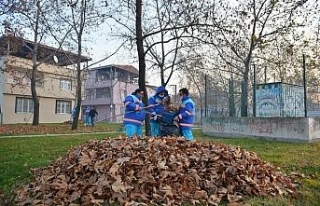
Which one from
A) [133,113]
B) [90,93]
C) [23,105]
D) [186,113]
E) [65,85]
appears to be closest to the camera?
[186,113]

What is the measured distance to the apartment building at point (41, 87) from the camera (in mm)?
29297

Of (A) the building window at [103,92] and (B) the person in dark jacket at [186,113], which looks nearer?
(B) the person in dark jacket at [186,113]

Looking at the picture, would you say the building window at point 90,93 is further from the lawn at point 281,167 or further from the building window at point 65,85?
the lawn at point 281,167

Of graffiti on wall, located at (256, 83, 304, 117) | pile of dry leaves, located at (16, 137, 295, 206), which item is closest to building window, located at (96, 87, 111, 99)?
graffiti on wall, located at (256, 83, 304, 117)

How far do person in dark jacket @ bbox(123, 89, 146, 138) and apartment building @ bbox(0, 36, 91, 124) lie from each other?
1839 cm

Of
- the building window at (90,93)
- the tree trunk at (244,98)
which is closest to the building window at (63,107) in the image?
the building window at (90,93)

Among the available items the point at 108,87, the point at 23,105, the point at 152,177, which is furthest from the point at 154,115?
the point at 108,87

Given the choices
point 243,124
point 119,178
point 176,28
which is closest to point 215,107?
point 243,124

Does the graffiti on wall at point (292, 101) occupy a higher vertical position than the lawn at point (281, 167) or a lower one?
higher

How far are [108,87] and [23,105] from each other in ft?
71.9

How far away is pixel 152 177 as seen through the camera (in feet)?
14.8

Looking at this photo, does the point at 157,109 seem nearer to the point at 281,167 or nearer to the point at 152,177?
the point at 281,167

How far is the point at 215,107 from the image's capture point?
16953mm

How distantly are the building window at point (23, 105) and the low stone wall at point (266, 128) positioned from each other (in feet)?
82.2
